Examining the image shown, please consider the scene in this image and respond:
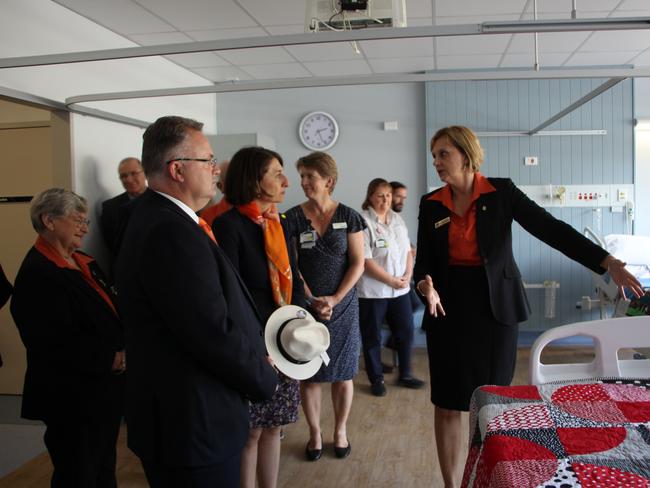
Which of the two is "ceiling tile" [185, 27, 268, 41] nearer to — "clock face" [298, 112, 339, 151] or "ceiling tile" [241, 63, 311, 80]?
"ceiling tile" [241, 63, 311, 80]

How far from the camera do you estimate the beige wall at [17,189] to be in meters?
4.41

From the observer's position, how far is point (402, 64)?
18.3 ft

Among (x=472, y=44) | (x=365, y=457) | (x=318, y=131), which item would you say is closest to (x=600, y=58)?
(x=472, y=44)

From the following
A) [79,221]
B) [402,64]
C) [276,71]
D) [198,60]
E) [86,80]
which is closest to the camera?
[79,221]

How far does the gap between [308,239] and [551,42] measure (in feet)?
11.0

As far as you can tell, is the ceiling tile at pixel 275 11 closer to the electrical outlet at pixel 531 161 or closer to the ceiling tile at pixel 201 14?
the ceiling tile at pixel 201 14

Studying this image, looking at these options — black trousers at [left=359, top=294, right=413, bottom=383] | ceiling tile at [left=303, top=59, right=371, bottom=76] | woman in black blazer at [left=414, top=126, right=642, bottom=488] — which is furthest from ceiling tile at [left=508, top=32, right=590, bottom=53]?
woman in black blazer at [left=414, top=126, right=642, bottom=488]

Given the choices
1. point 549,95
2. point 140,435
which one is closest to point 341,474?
point 140,435

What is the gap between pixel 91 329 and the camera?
2.23 meters

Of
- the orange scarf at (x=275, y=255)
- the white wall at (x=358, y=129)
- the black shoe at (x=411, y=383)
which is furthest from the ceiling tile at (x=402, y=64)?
the orange scarf at (x=275, y=255)

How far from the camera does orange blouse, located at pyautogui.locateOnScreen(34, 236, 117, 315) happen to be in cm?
221

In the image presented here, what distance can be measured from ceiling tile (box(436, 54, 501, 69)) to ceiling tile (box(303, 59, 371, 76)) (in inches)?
29.9

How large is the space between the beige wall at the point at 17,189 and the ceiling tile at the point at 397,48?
280cm

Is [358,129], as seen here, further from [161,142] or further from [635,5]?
[161,142]
